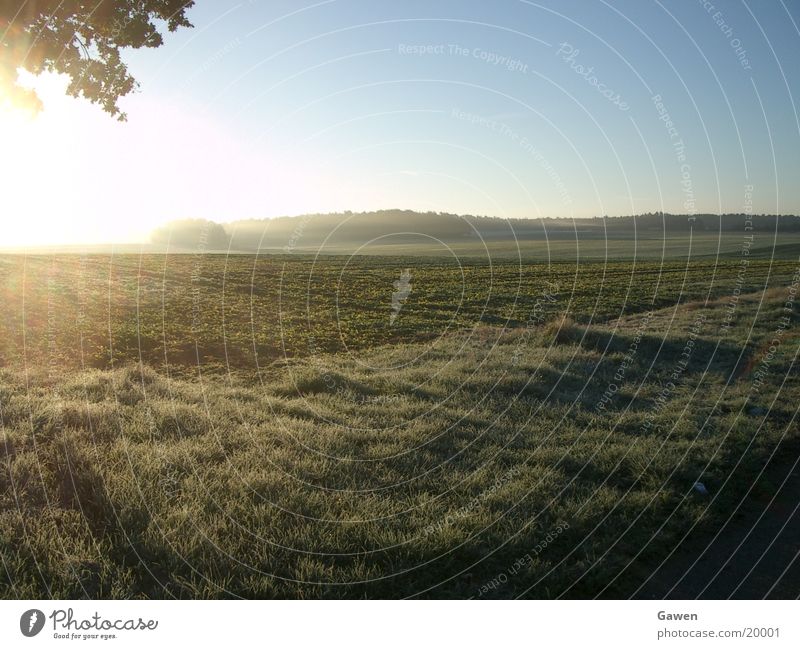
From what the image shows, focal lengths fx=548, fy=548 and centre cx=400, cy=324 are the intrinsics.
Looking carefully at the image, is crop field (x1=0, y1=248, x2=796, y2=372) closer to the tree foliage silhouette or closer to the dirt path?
the tree foliage silhouette

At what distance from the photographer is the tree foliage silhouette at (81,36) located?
33.4 feet

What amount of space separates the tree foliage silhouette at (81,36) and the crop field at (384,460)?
623 centimetres

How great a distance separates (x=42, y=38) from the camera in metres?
10.7

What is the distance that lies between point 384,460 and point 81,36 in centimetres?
1095

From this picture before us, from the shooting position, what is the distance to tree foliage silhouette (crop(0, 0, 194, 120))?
10188 mm

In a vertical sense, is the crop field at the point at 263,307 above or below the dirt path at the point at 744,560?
above

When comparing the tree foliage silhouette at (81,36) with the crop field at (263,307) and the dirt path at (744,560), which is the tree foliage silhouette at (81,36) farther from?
the dirt path at (744,560)
